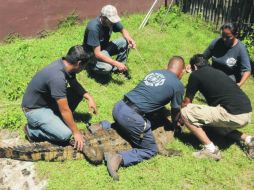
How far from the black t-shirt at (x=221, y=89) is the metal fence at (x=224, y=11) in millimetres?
4559

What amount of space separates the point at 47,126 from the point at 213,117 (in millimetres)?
2520

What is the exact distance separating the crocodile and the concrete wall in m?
4.70

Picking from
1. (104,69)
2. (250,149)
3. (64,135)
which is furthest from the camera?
(104,69)

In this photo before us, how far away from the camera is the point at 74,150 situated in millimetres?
6348

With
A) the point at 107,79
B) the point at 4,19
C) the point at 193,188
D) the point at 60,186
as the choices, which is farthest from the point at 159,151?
the point at 4,19

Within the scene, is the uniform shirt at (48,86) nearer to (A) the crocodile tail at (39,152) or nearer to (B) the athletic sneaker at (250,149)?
(A) the crocodile tail at (39,152)

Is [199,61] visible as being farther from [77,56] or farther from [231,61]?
[77,56]

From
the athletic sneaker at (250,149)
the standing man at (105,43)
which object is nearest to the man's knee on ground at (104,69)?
the standing man at (105,43)

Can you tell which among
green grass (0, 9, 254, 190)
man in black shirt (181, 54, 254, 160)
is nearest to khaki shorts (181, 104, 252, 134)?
man in black shirt (181, 54, 254, 160)

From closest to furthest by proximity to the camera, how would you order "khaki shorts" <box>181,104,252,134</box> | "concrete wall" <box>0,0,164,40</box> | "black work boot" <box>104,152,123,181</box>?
"black work boot" <box>104,152,123,181</box> < "khaki shorts" <box>181,104,252,134</box> < "concrete wall" <box>0,0,164,40</box>

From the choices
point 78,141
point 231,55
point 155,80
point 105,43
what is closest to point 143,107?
point 155,80

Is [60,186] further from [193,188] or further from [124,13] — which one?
[124,13]

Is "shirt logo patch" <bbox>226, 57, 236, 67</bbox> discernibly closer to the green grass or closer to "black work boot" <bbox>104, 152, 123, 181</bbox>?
the green grass

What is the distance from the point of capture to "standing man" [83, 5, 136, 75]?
8.11m
